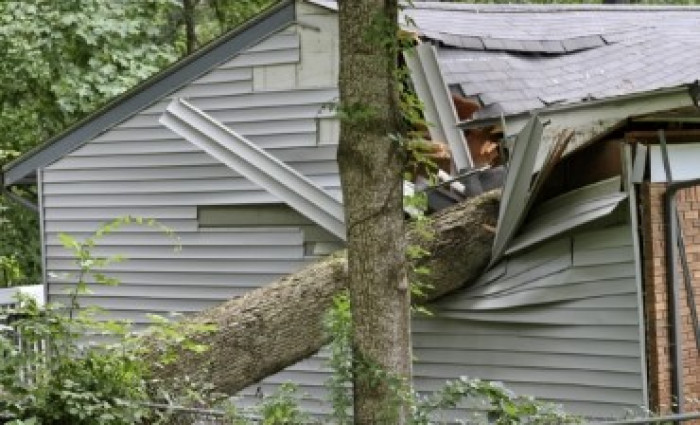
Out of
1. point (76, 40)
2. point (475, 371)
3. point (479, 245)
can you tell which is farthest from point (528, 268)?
point (76, 40)

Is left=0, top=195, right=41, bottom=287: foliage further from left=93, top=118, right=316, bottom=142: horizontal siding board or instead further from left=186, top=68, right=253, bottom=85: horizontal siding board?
left=186, top=68, right=253, bottom=85: horizontal siding board

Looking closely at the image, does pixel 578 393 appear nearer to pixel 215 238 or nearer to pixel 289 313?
pixel 289 313

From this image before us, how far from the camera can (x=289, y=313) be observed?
8445 millimetres

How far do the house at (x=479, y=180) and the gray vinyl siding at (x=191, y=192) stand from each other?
0.07ft

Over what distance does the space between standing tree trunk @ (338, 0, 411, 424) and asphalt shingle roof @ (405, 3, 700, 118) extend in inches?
131

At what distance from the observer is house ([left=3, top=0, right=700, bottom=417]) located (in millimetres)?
8070

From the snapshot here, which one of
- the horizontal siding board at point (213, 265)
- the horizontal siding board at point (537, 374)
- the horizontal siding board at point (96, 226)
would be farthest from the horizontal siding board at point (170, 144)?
the horizontal siding board at point (537, 374)

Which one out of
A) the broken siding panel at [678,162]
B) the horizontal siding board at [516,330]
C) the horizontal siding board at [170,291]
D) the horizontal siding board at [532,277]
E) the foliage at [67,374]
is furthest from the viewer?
the horizontal siding board at [170,291]

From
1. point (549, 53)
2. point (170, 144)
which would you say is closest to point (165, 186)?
point (170, 144)

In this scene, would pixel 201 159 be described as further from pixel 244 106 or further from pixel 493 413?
Result: pixel 493 413

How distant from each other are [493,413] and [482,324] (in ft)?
13.3

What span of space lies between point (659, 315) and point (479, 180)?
201 cm

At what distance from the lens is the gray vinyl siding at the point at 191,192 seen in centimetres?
1099

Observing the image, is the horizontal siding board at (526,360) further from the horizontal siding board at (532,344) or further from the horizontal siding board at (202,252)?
the horizontal siding board at (202,252)
